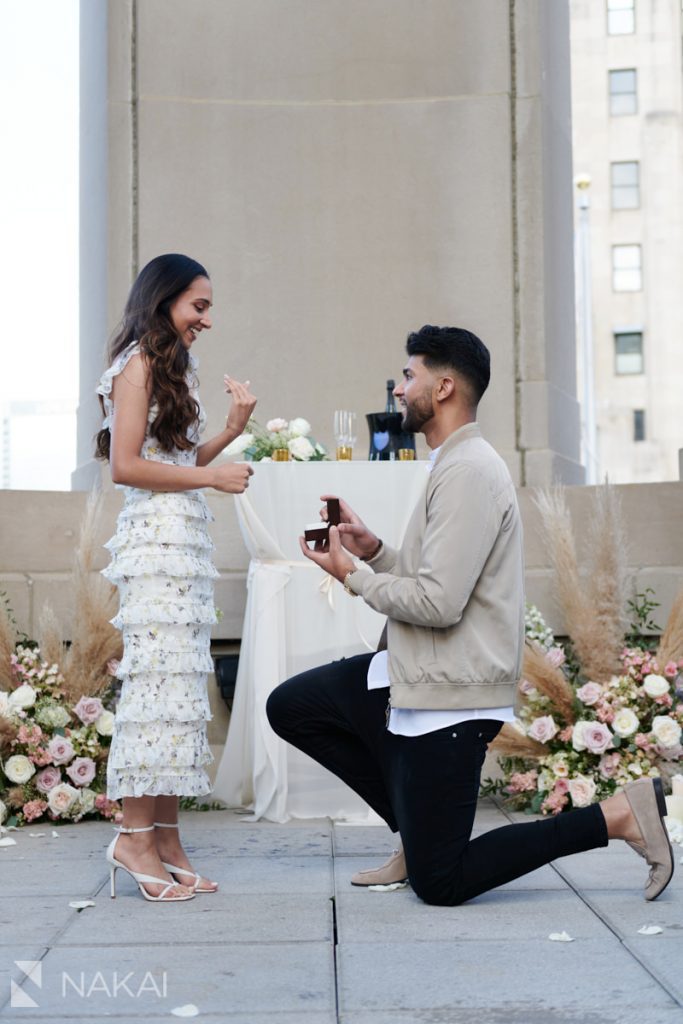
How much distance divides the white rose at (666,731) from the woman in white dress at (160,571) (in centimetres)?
213

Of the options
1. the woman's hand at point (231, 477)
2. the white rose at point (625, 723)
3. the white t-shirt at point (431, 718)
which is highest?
the woman's hand at point (231, 477)

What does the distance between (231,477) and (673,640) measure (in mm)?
2493

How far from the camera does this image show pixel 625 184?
154 feet

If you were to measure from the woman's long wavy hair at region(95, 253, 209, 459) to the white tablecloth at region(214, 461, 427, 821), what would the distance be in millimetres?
1544

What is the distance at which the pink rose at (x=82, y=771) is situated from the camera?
565 centimetres

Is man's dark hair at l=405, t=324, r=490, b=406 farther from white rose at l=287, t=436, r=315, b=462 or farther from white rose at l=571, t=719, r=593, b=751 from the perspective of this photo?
white rose at l=571, t=719, r=593, b=751

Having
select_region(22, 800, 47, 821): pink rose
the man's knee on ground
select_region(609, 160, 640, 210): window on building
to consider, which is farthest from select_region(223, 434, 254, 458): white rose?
select_region(609, 160, 640, 210): window on building

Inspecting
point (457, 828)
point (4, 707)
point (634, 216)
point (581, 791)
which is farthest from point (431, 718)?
point (634, 216)

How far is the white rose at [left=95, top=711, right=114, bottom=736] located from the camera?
5809 mm

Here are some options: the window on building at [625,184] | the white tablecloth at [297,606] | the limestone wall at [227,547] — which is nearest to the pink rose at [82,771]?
the white tablecloth at [297,606]

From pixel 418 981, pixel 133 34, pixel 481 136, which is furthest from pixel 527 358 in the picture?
pixel 418 981

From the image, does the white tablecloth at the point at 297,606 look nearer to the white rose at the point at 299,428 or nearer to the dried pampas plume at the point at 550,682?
the white rose at the point at 299,428

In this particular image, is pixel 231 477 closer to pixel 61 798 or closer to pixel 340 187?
pixel 61 798

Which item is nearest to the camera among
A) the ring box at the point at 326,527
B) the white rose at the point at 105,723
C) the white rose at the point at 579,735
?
the ring box at the point at 326,527
